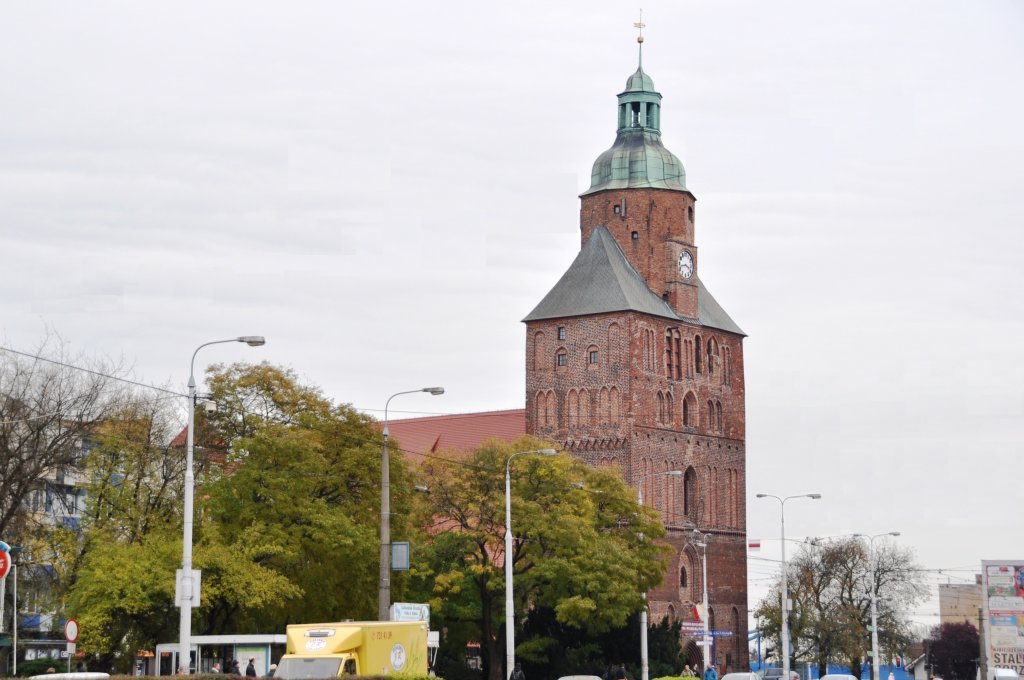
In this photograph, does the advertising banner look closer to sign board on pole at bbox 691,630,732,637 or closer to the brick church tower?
sign board on pole at bbox 691,630,732,637

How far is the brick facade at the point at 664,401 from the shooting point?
9444 centimetres

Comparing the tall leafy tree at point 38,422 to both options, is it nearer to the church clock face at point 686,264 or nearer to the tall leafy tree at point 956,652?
the church clock face at point 686,264

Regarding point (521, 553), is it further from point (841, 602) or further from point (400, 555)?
point (841, 602)

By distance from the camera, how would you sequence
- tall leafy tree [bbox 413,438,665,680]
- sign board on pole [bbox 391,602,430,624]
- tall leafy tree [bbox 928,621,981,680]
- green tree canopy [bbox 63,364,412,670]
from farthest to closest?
tall leafy tree [bbox 928,621,981,680] → tall leafy tree [bbox 413,438,665,680] → green tree canopy [bbox 63,364,412,670] → sign board on pole [bbox 391,602,430,624]

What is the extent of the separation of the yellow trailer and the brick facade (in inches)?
2167

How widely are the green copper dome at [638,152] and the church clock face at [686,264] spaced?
143 inches

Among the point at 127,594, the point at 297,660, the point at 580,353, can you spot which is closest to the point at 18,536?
the point at 127,594

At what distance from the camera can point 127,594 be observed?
52656mm

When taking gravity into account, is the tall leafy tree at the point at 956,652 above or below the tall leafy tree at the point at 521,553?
below

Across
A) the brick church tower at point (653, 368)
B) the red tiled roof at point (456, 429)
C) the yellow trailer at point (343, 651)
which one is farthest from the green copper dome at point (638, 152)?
the yellow trailer at point (343, 651)

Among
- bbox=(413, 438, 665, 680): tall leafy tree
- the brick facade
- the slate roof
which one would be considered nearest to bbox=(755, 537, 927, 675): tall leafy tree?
the brick facade

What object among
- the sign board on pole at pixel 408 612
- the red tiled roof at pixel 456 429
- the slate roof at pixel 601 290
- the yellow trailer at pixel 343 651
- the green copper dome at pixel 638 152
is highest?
the green copper dome at pixel 638 152

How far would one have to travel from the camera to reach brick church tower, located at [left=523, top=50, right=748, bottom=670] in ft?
310

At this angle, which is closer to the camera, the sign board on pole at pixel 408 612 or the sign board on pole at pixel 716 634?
the sign board on pole at pixel 408 612
